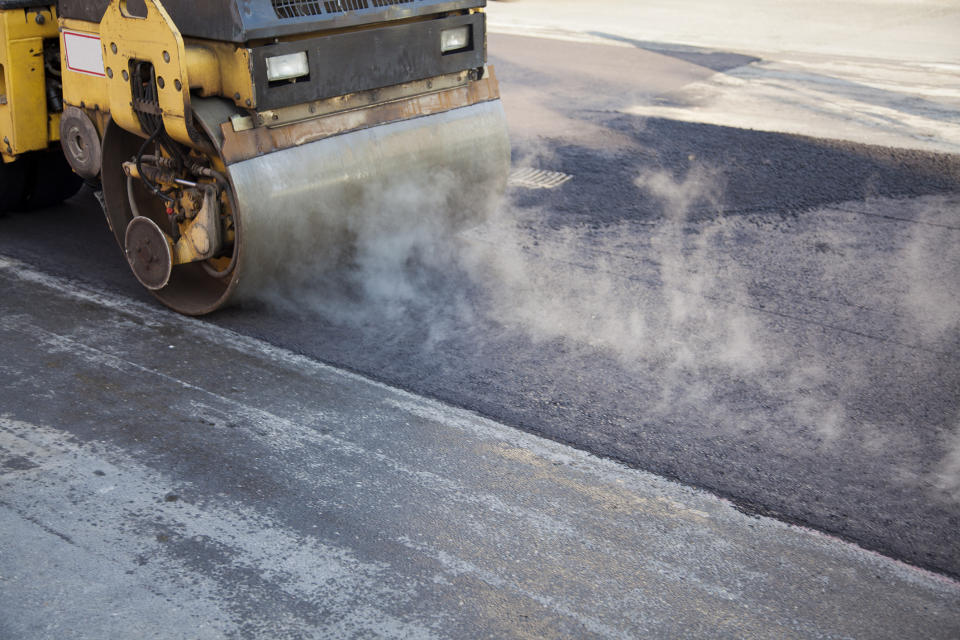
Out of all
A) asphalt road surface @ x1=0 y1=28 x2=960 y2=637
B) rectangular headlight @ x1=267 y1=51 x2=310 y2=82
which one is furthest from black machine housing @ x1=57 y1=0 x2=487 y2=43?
asphalt road surface @ x1=0 y1=28 x2=960 y2=637

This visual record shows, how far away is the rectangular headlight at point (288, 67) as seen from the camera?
426 cm

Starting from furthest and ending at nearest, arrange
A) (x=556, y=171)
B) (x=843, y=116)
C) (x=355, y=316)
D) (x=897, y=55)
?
(x=897, y=55), (x=843, y=116), (x=556, y=171), (x=355, y=316)

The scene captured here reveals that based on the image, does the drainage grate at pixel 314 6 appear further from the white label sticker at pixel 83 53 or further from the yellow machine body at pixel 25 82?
the yellow machine body at pixel 25 82

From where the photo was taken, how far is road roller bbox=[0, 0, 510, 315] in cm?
424

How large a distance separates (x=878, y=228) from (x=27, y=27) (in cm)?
524

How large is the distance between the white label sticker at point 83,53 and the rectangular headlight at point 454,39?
1719mm

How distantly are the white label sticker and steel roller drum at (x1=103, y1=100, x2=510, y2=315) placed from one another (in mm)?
320

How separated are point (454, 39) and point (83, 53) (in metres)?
1.91

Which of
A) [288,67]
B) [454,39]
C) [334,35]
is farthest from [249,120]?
[454,39]

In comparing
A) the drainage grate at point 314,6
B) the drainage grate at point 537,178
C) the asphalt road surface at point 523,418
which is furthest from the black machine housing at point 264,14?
the drainage grate at point 537,178

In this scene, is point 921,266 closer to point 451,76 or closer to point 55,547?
point 451,76

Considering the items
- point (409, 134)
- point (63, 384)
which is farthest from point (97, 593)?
point (409, 134)

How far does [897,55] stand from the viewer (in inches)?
475

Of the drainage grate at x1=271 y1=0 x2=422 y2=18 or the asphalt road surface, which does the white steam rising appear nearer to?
the asphalt road surface
